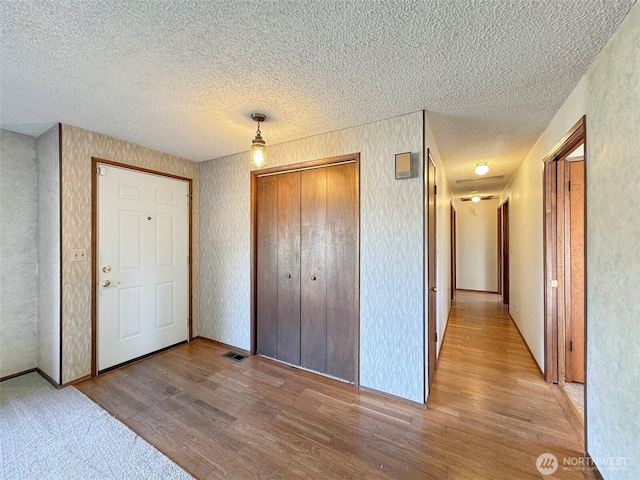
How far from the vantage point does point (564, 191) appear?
2383 millimetres

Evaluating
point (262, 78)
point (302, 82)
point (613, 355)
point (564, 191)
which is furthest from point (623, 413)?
point (262, 78)

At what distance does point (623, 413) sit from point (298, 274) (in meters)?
2.32

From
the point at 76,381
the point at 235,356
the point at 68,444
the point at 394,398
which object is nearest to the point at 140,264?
the point at 76,381

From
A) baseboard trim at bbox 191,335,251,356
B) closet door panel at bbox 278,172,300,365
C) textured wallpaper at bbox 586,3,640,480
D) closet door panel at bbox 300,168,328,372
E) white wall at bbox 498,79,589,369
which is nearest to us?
textured wallpaper at bbox 586,3,640,480

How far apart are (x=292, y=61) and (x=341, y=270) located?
67.5 inches

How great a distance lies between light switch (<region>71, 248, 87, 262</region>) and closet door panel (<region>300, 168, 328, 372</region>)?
208 centimetres

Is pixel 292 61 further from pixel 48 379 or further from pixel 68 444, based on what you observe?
pixel 48 379

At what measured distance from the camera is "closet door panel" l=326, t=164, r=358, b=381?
2.46m

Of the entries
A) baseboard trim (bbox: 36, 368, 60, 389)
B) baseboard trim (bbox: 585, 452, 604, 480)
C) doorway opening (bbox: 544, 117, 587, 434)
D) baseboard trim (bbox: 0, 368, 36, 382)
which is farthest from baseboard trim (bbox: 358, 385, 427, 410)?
baseboard trim (bbox: 0, 368, 36, 382)

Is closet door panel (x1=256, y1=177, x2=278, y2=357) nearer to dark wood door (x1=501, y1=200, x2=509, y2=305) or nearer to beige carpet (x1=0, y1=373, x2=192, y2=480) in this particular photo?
beige carpet (x1=0, y1=373, x2=192, y2=480)

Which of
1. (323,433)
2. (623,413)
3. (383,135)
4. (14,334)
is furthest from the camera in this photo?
(14,334)

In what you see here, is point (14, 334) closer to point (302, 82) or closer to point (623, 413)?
point (302, 82)

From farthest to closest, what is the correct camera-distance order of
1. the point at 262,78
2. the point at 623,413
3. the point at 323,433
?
the point at 323,433
the point at 262,78
the point at 623,413

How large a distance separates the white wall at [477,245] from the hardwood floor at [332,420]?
4410mm
